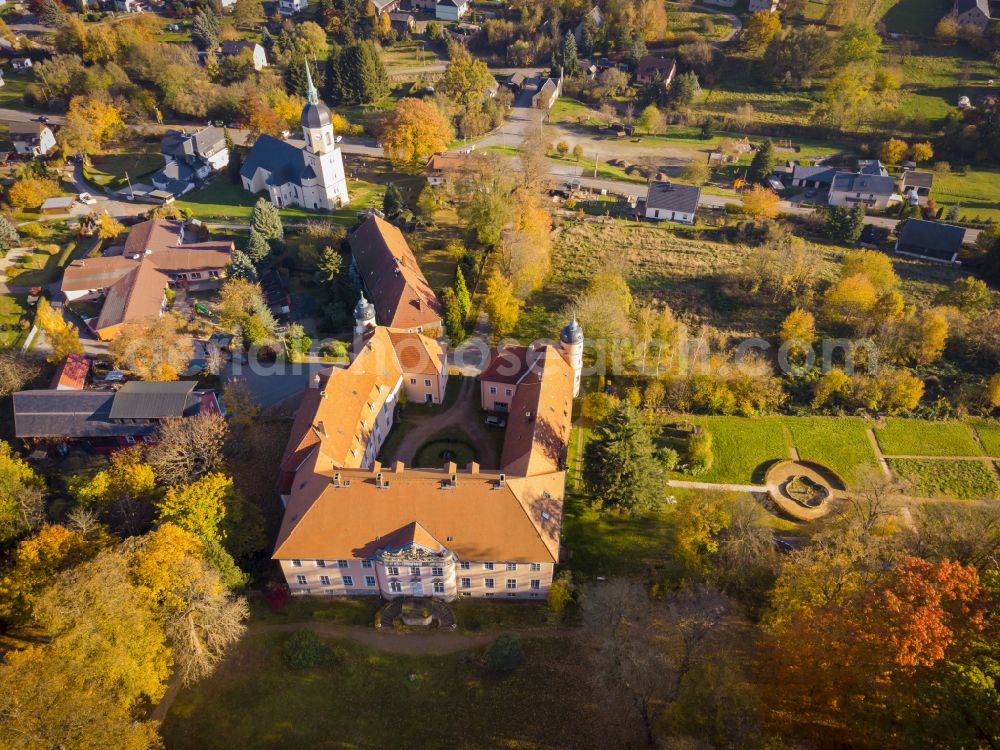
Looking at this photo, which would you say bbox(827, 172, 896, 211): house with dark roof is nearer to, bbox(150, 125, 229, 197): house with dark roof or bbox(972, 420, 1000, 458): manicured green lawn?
bbox(972, 420, 1000, 458): manicured green lawn

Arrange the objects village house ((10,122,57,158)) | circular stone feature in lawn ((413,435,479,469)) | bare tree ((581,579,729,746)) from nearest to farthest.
Result: bare tree ((581,579,729,746)) < circular stone feature in lawn ((413,435,479,469)) < village house ((10,122,57,158))

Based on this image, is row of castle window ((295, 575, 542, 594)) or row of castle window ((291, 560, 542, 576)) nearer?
row of castle window ((291, 560, 542, 576))

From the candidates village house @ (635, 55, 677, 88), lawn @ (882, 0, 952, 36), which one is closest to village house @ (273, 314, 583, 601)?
village house @ (635, 55, 677, 88)

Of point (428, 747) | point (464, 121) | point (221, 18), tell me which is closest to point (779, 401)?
point (428, 747)

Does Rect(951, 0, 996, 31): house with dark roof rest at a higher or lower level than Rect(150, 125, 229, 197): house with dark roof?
higher

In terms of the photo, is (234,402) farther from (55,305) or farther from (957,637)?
(957,637)

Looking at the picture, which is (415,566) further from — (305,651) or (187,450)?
(187,450)
